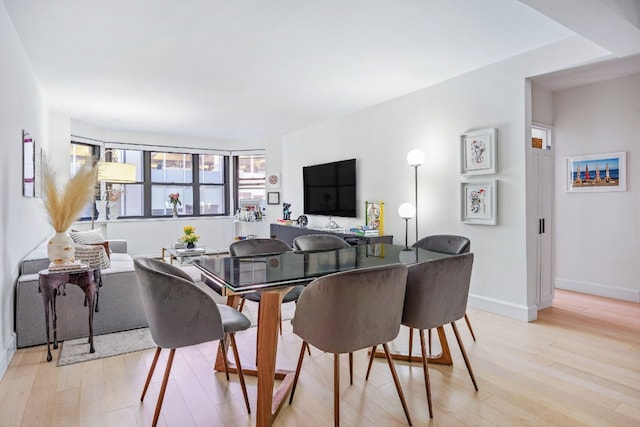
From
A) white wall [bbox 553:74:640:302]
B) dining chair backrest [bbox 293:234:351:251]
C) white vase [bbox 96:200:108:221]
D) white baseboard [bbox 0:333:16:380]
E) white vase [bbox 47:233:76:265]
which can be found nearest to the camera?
white baseboard [bbox 0:333:16:380]

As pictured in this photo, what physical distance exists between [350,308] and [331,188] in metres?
4.29

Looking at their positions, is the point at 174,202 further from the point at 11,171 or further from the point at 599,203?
the point at 599,203

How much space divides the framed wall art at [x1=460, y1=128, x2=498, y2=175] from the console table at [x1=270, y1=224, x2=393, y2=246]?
1311 mm

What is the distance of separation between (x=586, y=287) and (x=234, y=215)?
6.38 meters

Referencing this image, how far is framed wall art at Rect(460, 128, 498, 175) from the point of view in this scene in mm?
3686

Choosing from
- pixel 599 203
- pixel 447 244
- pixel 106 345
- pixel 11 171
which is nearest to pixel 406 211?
pixel 447 244

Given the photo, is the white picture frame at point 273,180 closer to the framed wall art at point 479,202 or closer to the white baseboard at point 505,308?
the framed wall art at point 479,202

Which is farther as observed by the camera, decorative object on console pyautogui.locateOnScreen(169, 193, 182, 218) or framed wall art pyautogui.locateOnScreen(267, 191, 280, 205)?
framed wall art pyautogui.locateOnScreen(267, 191, 280, 205)

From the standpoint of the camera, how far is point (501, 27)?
116 inches

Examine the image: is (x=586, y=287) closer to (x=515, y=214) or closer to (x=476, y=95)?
(x=515, y=214)

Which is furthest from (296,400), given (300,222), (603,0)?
(300,222)

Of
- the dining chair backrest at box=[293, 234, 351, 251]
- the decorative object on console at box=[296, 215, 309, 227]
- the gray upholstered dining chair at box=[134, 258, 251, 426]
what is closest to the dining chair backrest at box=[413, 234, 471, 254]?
the dining chair backrest at box=[293, 234, 351, 251]

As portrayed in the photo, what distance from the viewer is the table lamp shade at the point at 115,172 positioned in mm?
5074

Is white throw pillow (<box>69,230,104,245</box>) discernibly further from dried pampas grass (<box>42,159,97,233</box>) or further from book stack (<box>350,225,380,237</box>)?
book stack (<box>350,225,380,237</box>)
